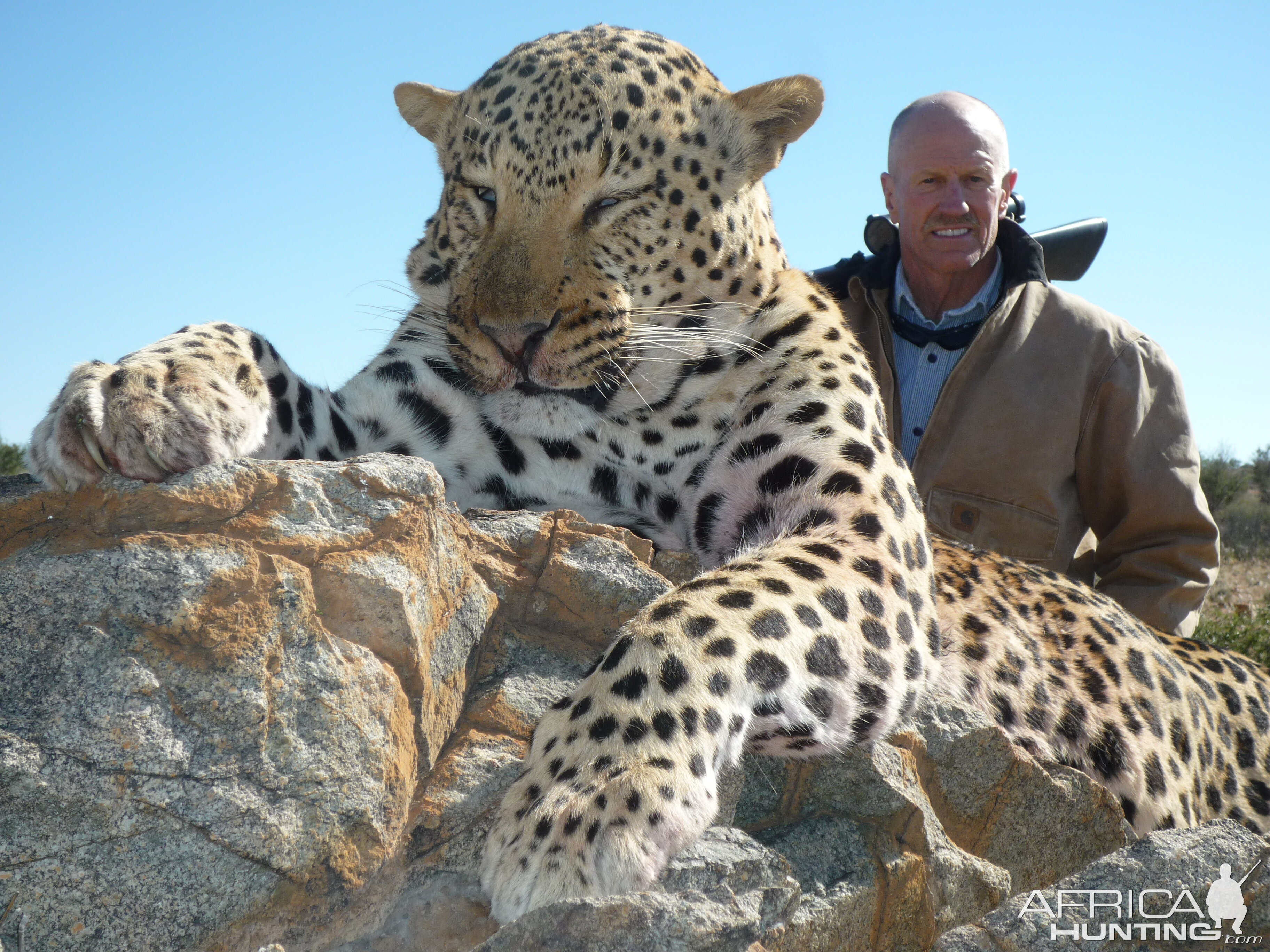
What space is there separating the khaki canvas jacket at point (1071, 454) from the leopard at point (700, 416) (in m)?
1.56

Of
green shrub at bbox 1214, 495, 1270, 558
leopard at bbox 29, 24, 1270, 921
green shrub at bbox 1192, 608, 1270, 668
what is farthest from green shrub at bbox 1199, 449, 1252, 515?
leopard at bbox 29, 24, 1270, 921

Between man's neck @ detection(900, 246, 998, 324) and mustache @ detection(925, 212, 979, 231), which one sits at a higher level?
mustache @ detection(925, 212, 979, 231)

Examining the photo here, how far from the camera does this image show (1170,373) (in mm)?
6539

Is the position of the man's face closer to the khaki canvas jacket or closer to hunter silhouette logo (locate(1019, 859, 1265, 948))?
the khaki canvas jacket

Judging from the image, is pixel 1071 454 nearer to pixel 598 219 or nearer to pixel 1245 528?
pixel 598 219

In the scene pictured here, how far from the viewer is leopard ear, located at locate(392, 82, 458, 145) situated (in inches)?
178

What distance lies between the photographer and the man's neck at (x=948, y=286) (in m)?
6.95

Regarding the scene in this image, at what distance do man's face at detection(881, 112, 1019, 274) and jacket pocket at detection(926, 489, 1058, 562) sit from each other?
1566 mm

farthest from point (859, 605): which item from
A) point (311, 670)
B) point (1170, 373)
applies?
point (1170, 373)

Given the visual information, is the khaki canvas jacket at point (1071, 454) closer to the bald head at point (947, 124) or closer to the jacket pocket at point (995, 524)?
the jacket pocket at point (995, 524)

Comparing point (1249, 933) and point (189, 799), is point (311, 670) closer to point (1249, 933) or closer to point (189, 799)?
point (189, 799)

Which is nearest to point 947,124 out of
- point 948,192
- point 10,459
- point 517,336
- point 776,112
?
point 948,192

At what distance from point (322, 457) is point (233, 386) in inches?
30.4

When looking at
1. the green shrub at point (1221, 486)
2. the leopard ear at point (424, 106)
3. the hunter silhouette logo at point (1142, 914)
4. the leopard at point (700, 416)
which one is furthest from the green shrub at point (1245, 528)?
the hunter silhouette logo at point (1142, 914)
